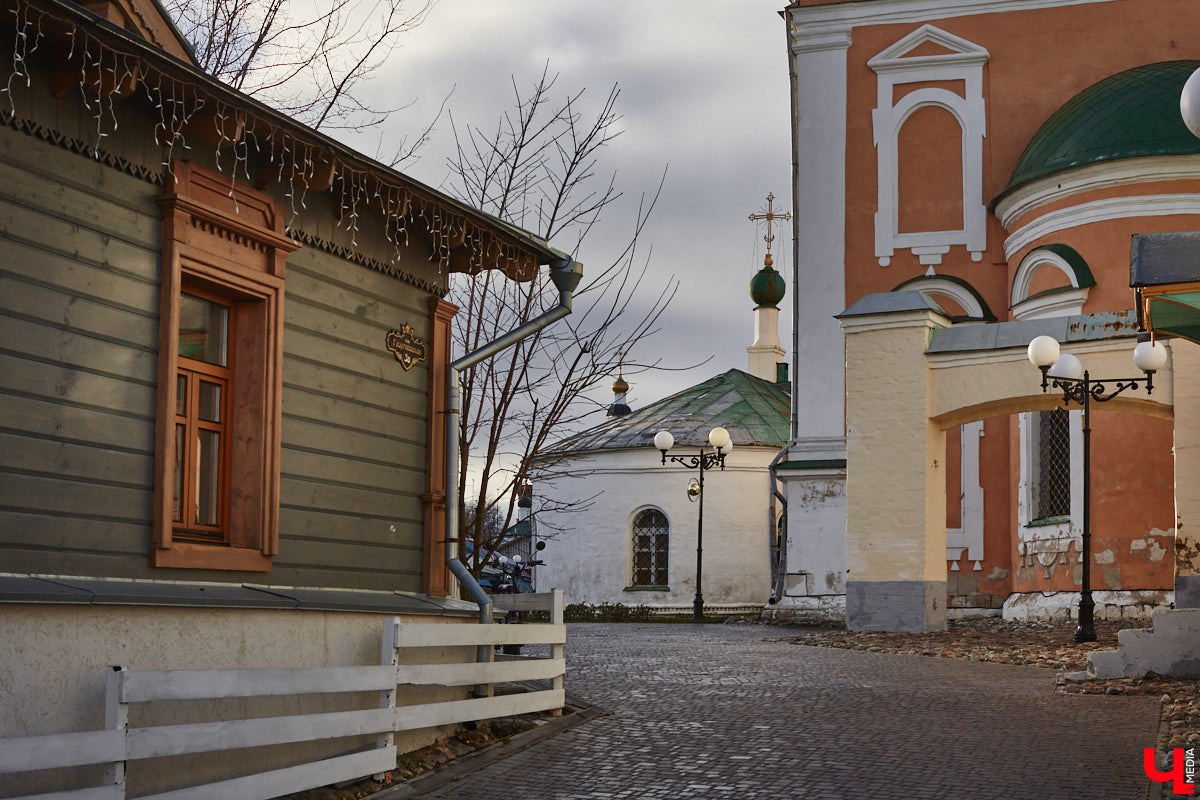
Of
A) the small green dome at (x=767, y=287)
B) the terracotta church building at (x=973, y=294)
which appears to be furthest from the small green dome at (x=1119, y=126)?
the small green dome at (x=767, y=287)

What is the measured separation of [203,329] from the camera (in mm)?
8570

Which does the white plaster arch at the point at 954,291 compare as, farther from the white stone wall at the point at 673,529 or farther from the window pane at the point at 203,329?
the window pane at the point at 203,329

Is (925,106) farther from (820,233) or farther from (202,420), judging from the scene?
(202,420)

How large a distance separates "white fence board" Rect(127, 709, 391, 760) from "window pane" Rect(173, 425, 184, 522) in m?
1.60

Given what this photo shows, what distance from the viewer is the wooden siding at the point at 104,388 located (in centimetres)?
690

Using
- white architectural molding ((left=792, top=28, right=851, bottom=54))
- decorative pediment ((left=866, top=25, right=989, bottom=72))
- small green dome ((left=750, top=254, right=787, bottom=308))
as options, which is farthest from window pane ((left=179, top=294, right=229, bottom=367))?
small green dome ((left=750, top=254, right=787, bottom=308))

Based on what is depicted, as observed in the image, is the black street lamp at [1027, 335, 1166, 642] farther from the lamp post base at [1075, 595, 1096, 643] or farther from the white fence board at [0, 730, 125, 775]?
the white fence board at [0, 730, 125, 775]

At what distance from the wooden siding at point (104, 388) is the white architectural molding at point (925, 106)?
17.3 metres

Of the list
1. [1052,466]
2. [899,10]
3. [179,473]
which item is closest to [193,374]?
[179,473]

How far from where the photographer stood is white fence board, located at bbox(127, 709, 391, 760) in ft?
20.2

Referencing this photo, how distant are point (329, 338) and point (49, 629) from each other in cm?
338

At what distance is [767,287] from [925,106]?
25298 millimetres

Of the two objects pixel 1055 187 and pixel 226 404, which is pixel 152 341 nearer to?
pixel 226 404

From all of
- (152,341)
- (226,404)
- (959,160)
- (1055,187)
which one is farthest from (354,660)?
(959,160)
